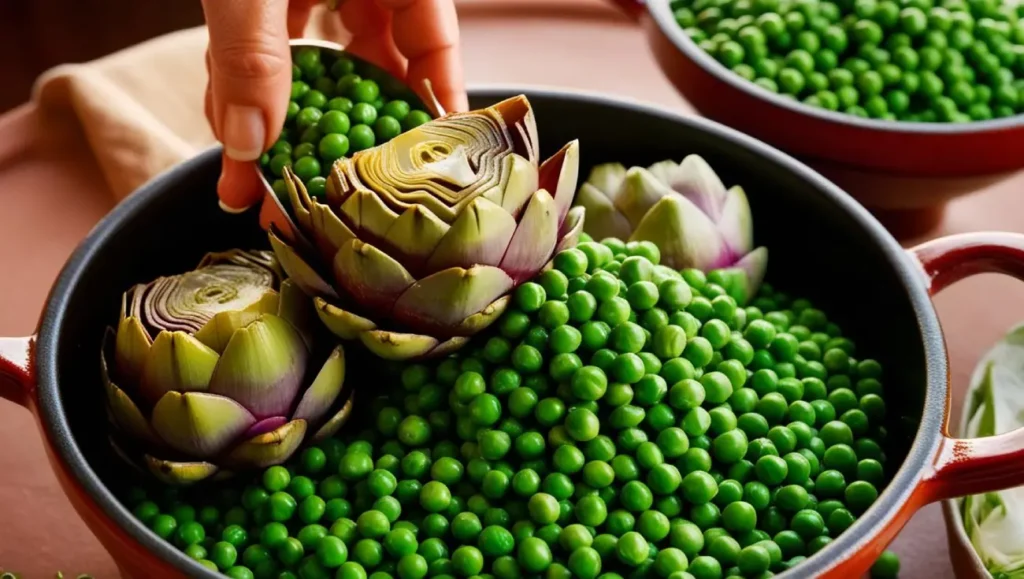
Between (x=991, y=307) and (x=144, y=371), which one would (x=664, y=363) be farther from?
(x=991, y=307)

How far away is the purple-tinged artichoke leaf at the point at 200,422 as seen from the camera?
59 centimetres

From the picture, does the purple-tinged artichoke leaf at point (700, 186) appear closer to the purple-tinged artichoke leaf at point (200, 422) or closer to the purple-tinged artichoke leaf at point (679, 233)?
the purple-tinged artichoke leaf at point (679, 233)

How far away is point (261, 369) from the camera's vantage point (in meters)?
0.60

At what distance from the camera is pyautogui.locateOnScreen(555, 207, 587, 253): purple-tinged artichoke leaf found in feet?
2.13

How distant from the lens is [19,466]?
2.61 feet

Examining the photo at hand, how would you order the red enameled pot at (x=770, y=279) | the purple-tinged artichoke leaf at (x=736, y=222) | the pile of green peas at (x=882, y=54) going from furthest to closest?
1. the pile of green peas at (x=882, y=54)
2. the purple-tinged artichoke leaf at (x=736, y=222)
3. the red enameled pot at (x=770, y=279)

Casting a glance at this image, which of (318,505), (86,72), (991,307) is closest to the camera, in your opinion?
(318,505)

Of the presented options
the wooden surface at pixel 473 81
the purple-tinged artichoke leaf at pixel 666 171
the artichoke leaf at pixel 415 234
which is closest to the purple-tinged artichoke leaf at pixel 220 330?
the artichoke leaf at pixel 415 234

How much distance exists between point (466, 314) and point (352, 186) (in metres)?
0.10

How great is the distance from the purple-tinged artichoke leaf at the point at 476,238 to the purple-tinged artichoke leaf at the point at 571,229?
0.06 m

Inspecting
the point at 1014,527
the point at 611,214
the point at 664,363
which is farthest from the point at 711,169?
the point at 1014,527

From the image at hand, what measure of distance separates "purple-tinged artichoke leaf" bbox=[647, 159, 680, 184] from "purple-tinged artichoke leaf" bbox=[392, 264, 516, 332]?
233mm

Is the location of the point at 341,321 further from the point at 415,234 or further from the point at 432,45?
the point at 432,45

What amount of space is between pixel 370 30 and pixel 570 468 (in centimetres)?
43
